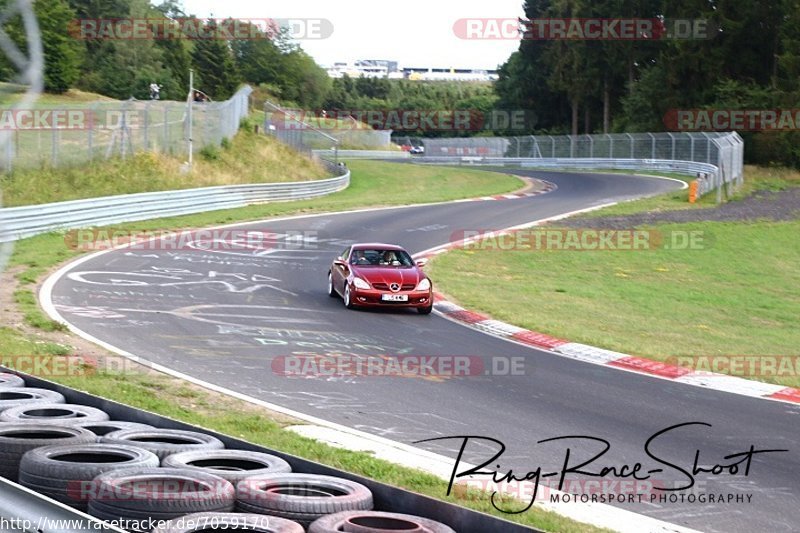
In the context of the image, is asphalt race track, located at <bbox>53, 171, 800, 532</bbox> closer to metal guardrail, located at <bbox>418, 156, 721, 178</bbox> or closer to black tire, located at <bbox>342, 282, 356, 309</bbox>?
black tire, located at <bbox>342, 282, 356, 309</bbox>

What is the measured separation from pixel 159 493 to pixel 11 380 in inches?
165

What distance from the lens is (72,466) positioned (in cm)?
655

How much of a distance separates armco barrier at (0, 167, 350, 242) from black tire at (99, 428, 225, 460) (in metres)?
13.7

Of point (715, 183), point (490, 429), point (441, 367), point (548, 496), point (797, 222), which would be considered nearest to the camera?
point (548, 496)

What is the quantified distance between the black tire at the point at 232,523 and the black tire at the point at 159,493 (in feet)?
0.89

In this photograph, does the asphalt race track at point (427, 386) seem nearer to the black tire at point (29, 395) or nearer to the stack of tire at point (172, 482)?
the stack of tire at point (172, 482)

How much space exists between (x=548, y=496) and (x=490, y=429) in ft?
7.87

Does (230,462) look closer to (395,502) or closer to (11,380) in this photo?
(395,502)

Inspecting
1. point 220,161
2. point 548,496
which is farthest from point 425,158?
point 548,496

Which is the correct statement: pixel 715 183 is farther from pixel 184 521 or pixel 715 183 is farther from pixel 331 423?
pixel 184 521

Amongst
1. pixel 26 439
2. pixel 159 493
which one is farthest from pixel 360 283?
pixel 159 493

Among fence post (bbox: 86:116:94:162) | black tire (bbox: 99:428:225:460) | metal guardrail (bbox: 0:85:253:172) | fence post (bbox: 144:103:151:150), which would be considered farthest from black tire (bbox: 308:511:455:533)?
fence post (bbox: 144:103:151:150)

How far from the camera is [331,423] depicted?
10.9 metres

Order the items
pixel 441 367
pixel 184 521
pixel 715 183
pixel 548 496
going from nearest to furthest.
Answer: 1. pixel 184 521
2. pixel 548 496
3. pixel 441 367
4. pixel 715 183
